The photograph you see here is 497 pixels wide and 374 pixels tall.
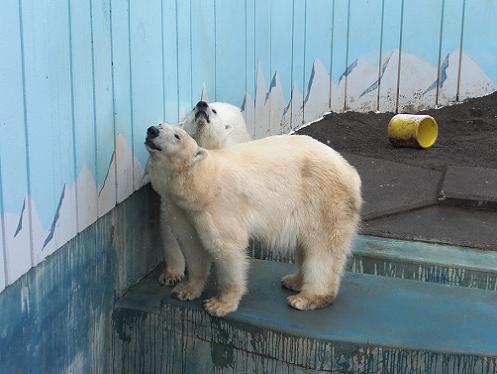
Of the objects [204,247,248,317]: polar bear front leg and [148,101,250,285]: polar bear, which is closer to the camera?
[204,247,248,317]: polar bear front leg

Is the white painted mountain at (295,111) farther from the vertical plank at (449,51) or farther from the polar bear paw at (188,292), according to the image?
the polar bear paw at (188,292)

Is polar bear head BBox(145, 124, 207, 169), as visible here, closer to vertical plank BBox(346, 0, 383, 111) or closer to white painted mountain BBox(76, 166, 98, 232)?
white painted mountain BBox(76, 166, 98, 232)

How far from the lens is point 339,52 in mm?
6438

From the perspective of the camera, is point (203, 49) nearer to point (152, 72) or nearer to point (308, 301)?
point (152, 72)

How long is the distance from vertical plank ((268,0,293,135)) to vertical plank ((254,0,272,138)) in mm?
101

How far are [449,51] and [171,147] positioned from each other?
457cm

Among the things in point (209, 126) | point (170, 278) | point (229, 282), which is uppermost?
point (209, 126)

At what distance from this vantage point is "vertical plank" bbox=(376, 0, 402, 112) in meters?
6.48

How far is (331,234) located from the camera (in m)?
2.93

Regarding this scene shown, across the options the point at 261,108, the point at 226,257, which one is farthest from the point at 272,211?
the point at 261,108

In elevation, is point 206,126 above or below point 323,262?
above

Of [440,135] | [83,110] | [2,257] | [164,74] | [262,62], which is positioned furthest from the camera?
[440,135]

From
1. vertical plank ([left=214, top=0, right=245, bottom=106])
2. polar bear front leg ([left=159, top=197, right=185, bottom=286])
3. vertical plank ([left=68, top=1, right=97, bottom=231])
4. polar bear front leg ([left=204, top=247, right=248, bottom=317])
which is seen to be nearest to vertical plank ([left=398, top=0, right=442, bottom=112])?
vertical plank ([left=214, top=0, right=245, bottom=106])

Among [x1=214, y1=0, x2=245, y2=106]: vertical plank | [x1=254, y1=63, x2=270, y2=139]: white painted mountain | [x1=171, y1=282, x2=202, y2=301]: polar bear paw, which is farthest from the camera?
[x1=254, y1=63, x2=270, y2=139]: white painted mountain
